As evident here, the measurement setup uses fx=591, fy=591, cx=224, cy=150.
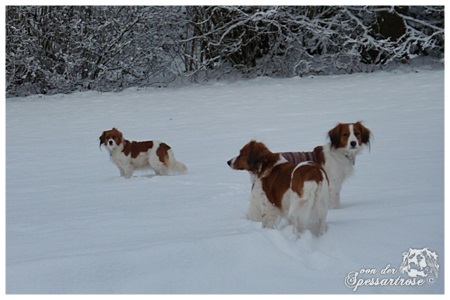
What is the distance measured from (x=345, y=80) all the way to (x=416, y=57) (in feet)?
9.67

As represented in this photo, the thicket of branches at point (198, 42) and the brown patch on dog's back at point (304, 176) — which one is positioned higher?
the thicket of branches at point (198, 42)

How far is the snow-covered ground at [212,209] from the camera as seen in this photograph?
3.08 metres

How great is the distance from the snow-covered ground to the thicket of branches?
14.6 feet

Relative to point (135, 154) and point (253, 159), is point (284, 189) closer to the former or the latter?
point (253, 159)

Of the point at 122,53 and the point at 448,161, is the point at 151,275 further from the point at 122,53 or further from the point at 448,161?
the point at 122,53

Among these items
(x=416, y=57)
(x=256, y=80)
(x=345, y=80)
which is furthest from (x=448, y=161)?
(x=416, y=57)

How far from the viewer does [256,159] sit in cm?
421

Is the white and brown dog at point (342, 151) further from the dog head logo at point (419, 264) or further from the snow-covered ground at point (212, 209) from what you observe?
the dog head logo at point (419, 264)

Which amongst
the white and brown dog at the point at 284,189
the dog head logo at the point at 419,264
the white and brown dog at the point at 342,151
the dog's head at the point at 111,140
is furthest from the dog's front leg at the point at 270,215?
the dog's head at the point at 111,140

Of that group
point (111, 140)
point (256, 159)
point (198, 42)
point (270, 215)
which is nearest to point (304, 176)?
point (270, 215)

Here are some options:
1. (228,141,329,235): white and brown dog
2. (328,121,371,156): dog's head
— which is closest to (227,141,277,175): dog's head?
(228,141,329,235): white and brown dog

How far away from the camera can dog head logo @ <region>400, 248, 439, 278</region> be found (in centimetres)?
306

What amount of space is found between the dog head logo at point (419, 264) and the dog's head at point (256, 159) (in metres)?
1.28

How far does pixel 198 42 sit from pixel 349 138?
41.2 ft
